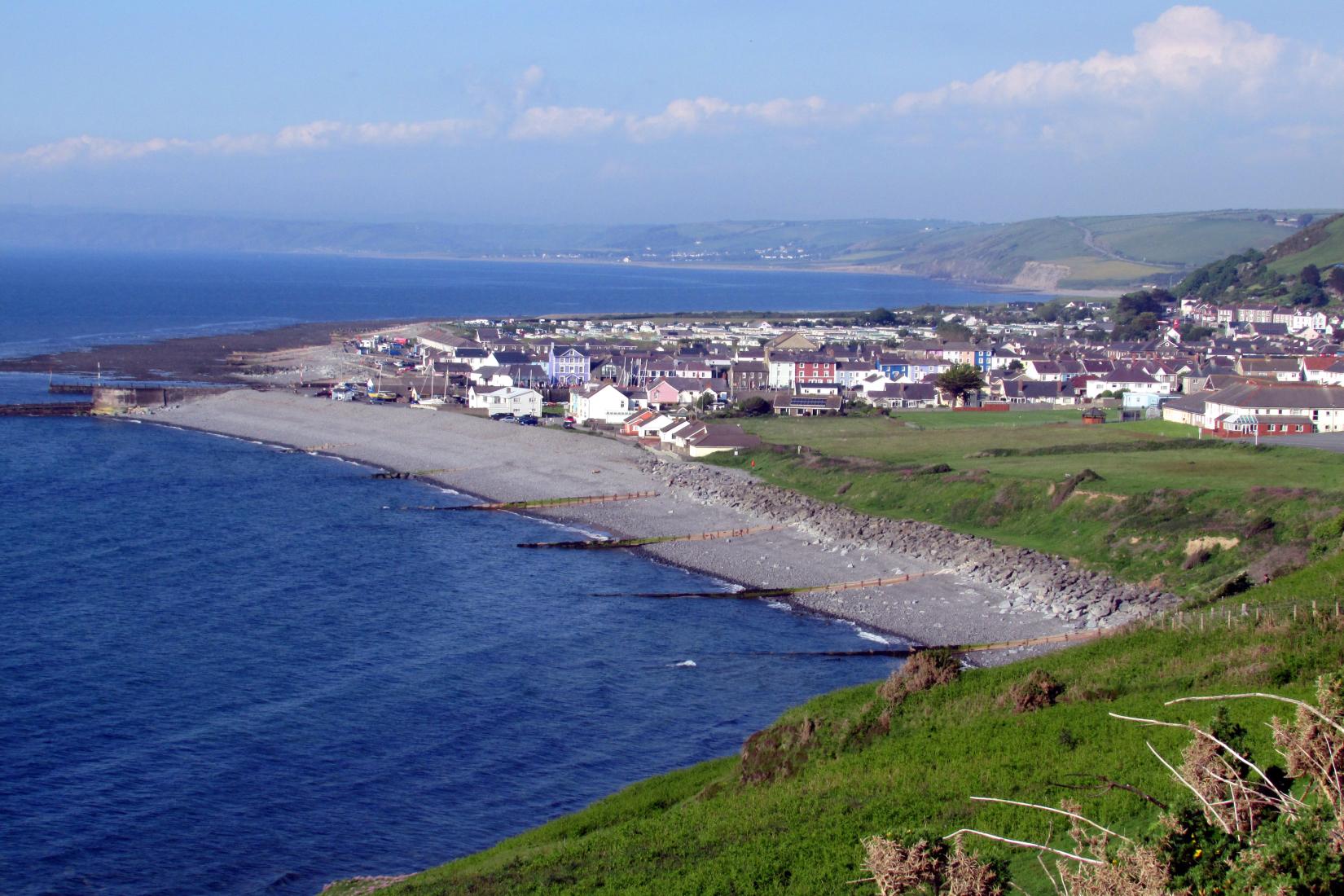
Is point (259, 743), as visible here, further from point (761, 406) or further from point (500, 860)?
point (761, 406)

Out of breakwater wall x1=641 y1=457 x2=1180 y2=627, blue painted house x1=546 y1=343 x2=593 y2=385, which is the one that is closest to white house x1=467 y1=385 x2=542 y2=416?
blue painted house x1=546 y1=343 x2=593 y2=385

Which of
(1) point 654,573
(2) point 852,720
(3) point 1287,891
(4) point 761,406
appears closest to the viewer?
(3) point 1287,891

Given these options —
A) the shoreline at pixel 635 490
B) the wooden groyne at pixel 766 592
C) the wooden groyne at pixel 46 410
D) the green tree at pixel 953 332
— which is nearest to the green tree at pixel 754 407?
the shoreline at pixel 635 490

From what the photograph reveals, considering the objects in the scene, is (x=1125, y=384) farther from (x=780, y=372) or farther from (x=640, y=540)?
(x=640, y=540)

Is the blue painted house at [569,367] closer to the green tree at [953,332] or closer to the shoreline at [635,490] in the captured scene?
the shoreline at [635,490]

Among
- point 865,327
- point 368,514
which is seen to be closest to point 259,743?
point 368,514

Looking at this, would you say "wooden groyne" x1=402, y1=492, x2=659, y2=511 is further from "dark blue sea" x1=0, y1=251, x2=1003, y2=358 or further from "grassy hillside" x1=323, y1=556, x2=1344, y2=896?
"dark blue sea" x1=0, y1=251, x2=1003, y2=358
